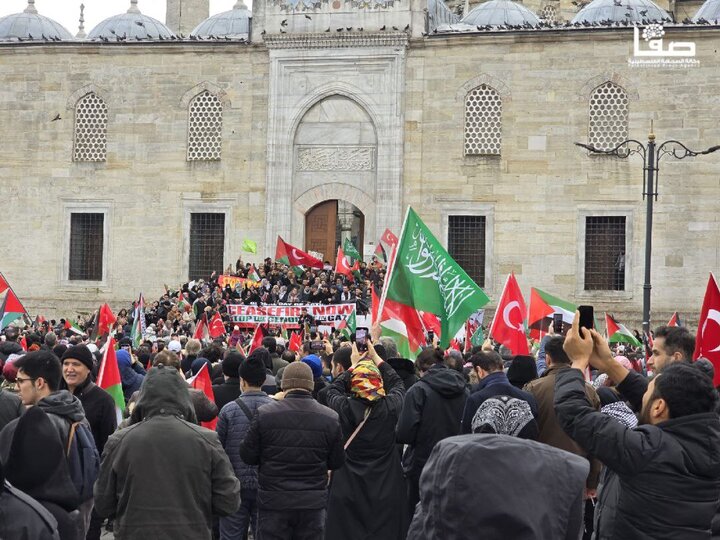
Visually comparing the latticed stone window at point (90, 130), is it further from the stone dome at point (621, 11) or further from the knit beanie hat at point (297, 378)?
the knit beanie hat at point (297, 378)

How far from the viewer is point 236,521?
9.06m

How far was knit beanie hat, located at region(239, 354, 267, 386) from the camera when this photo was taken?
28.7 ft

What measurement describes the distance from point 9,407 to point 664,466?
3.63 meters

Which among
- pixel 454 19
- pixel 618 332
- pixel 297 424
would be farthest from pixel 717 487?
pixel 454 19

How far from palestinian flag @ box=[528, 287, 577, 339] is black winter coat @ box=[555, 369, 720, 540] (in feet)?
Result: 46.8

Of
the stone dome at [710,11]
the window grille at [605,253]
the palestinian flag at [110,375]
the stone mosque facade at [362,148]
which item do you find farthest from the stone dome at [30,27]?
the palestinian flag at [110,375]

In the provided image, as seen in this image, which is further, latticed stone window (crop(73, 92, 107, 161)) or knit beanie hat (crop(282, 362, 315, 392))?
latticed stone window (crop(73, 92, 107, 161))

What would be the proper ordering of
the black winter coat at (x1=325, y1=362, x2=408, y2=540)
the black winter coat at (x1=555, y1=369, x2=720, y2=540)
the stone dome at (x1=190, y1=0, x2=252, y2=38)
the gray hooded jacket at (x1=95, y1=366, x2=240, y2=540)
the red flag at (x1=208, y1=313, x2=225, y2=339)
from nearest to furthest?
the black winter coat at (x1=555, y1=369, x2=720, y2=540) < the gray hooded jacket at (x1=95, y1=366, x2=240, y2=540) < the black winter coat at (x1=325, y1=362, x2=408, y2=540) < the red flag at (x1=208, y1=313, x2=225, y2=339) < the stone dome at (x1=190, y1=0, x2=252, y2=38)

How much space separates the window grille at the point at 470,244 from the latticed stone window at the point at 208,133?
6463mm

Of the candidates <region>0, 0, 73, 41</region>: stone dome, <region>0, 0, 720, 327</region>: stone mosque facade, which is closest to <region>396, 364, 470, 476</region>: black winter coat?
<region>0, 0, 720, 327</region>: stone mosque facade

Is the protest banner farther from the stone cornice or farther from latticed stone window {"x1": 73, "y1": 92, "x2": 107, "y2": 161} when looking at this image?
latticed stone window {"x1": 73, "y1": 92, "x2": 107, "y2": 161}

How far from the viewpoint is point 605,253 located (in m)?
31.2

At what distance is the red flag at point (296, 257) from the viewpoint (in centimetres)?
3038

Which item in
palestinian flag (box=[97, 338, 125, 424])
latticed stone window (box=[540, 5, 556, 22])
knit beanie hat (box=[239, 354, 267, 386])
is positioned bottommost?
palestinian flag (box=[97, 338, 125, 424])
